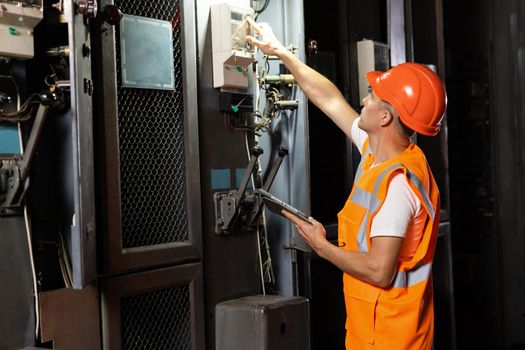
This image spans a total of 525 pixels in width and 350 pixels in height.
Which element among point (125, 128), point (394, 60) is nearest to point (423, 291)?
point (125, 128)

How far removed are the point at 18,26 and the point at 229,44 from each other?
92 cm

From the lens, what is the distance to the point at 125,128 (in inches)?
101

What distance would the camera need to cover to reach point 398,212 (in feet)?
7.04

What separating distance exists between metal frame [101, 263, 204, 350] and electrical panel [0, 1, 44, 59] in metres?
0.83

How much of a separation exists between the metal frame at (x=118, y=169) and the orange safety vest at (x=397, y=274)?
69 cm

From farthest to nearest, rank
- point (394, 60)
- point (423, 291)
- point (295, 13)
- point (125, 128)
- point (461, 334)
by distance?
point (461, 334) → point (394, 60) → point (295, 13) → point (125, 128) → point (423, 291)

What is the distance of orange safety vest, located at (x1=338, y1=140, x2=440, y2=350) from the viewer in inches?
88.2

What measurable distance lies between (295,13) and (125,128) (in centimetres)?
100

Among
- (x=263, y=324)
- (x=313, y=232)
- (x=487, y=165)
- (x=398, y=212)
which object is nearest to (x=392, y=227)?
(x=398, y=212)

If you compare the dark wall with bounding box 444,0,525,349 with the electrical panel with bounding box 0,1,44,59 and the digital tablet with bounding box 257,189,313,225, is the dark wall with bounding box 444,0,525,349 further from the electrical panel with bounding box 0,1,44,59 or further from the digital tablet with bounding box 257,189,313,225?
the electrical panel with bounding box 0,1,44,59

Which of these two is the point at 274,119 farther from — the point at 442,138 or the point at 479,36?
the point at 479,36

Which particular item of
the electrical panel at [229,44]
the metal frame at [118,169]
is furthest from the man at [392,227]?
the electrical panel at [229,44]

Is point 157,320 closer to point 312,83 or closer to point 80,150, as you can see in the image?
point 80,150

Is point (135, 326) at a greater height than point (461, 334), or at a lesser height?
greater
